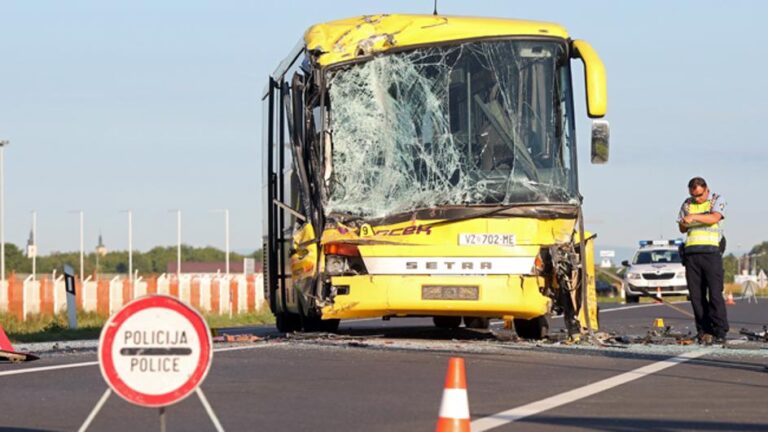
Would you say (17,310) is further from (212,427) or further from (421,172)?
(212,427)

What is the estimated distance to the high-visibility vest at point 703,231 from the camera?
63.4 ft

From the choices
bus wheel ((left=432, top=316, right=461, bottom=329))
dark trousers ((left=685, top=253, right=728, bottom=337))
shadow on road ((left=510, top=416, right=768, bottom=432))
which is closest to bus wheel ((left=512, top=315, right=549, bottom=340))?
dark trousers ((left=685, top=253, right=728, bottom=337))

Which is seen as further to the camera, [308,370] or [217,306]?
[217,306]

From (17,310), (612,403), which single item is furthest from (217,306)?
(612,403)

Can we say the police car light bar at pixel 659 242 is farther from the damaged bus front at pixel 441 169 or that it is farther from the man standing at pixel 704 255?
the damaged bus front at pixel 441 169

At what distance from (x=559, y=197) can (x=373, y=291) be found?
2.21m

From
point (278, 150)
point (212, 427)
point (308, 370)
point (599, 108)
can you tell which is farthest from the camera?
point (278, 150)

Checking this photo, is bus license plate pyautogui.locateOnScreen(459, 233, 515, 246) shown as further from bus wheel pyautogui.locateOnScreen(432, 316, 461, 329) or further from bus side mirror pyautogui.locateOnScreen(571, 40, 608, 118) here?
bus wheel pyautogui.locateOnScreen(432, 316, 461, 329)

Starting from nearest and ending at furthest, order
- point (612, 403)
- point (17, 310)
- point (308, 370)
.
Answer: point (612, 403) < point (308, 370) < point (17, 310)

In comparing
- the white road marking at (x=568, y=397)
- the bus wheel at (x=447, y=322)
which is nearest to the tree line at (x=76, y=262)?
the bus wheel at (x=447, y=322)

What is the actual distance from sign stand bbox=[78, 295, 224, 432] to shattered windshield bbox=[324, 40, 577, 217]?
1040 centimetres

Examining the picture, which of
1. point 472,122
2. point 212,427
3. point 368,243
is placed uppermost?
point 472,122

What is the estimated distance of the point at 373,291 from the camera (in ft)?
59.9

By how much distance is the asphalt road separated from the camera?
1051 centimetres
